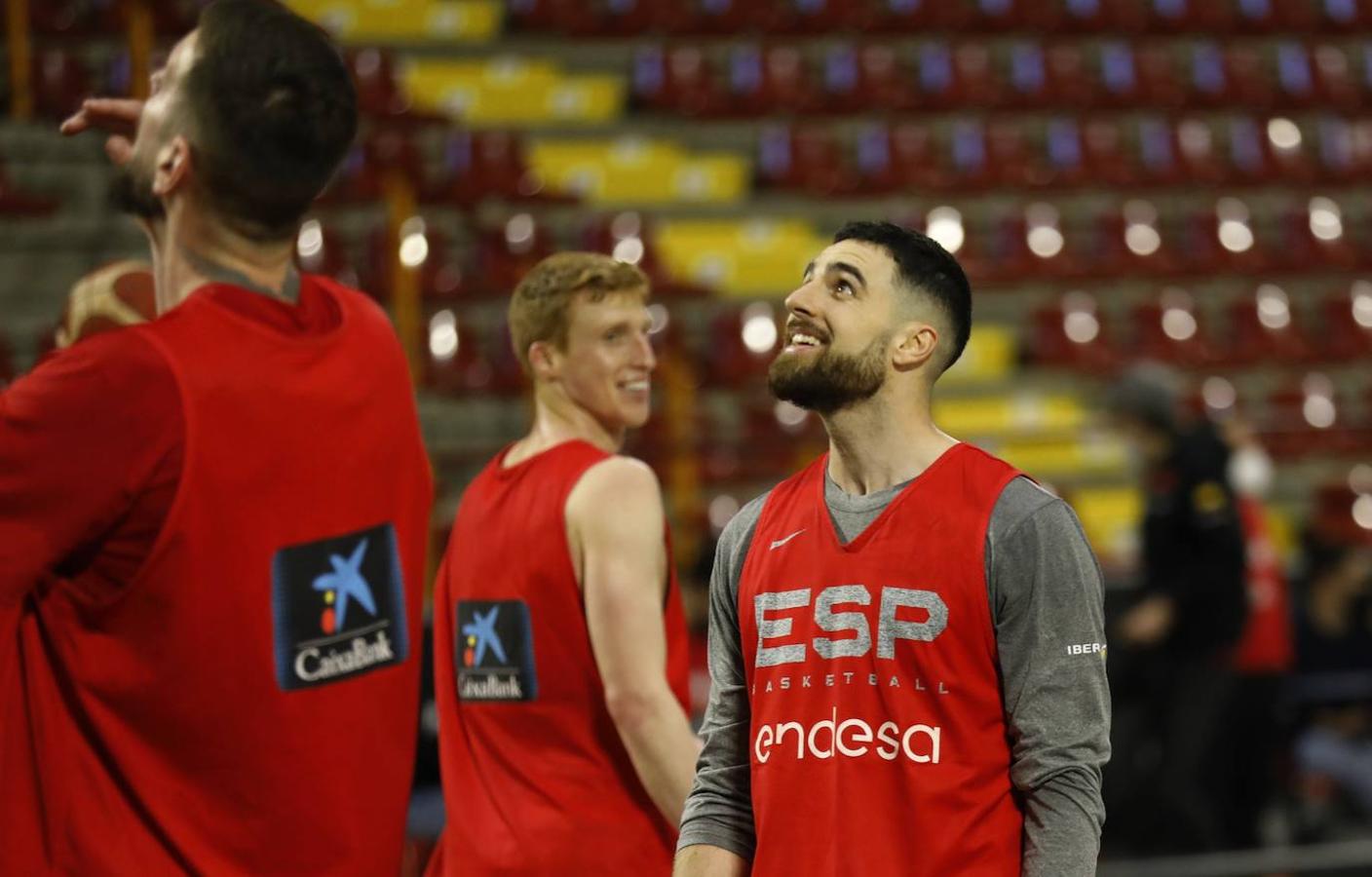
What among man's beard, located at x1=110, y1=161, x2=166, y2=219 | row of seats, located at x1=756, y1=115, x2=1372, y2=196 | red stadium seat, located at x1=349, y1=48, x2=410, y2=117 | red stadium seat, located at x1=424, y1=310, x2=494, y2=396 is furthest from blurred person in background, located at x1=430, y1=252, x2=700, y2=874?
row of seats, located at x1=756, y1=115, x2=1372, y2=196

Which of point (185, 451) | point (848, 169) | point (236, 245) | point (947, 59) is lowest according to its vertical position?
point (185, 451)

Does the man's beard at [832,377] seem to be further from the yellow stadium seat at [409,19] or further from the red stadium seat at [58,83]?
the yellow stadium seat at [409,19]

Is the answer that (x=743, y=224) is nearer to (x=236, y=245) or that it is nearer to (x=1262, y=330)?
(x=1262, y=330)

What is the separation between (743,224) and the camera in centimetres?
1149

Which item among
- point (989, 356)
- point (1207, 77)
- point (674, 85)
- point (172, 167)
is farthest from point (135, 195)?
point (1207, 77)

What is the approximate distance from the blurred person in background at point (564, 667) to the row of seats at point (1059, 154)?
8941mm

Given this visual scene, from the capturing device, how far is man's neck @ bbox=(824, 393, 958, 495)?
216 cm

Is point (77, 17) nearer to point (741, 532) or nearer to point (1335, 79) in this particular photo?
point (741, 532)

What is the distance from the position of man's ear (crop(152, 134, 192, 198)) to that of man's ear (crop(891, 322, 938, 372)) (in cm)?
87

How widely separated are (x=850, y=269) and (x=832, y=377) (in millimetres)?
148

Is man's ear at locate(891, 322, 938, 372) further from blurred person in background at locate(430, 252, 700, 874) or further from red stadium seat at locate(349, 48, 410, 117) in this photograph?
red stadium seat at locate(349, 48, 410, 117)

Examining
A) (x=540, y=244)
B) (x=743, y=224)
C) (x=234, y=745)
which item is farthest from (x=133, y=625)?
(x=743, y=224)

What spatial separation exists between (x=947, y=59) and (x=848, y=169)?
48.6 inches

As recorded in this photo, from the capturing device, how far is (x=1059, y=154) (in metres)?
12.4
